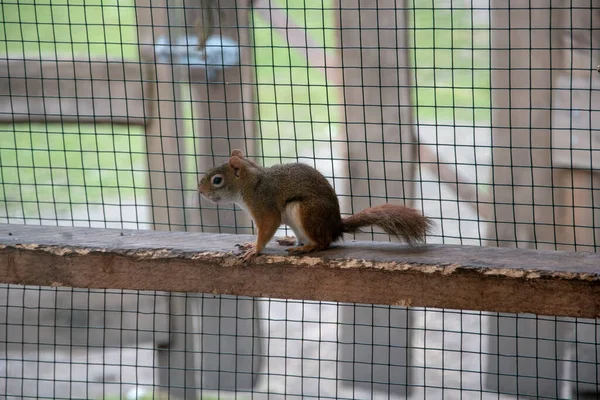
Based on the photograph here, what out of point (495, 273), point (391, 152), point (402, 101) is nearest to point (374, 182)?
point (391, 152)

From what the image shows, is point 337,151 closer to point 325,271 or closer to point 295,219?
point 295,219

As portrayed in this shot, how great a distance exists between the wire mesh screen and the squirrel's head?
348 millimetres

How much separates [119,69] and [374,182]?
125cm

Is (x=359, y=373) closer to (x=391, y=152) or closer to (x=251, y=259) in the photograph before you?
(x=391, y=152)

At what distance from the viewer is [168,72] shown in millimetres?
3693

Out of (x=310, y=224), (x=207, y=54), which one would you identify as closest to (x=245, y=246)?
(x=310, y=224)

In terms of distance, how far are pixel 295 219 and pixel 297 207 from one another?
1.6 inches

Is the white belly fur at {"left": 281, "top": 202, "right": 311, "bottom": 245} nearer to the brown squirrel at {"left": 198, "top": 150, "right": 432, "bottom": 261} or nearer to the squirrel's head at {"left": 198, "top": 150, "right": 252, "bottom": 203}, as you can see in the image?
the brown squirrel at {"left": 198, "top": 150, "right": 432, "bottom": 261}

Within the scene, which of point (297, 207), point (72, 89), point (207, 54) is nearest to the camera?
point (297, 207)

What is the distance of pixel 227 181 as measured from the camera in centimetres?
279

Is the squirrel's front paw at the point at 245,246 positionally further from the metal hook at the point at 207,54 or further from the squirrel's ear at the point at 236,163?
the metal hook at the point at 207,54

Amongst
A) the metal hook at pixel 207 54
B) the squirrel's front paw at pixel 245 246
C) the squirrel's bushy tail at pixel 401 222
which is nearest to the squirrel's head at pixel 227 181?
the squirrel's front paw at pixel 245 246

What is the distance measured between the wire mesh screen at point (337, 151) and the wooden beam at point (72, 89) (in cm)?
1

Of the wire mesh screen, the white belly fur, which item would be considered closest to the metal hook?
the wire mesh screen
